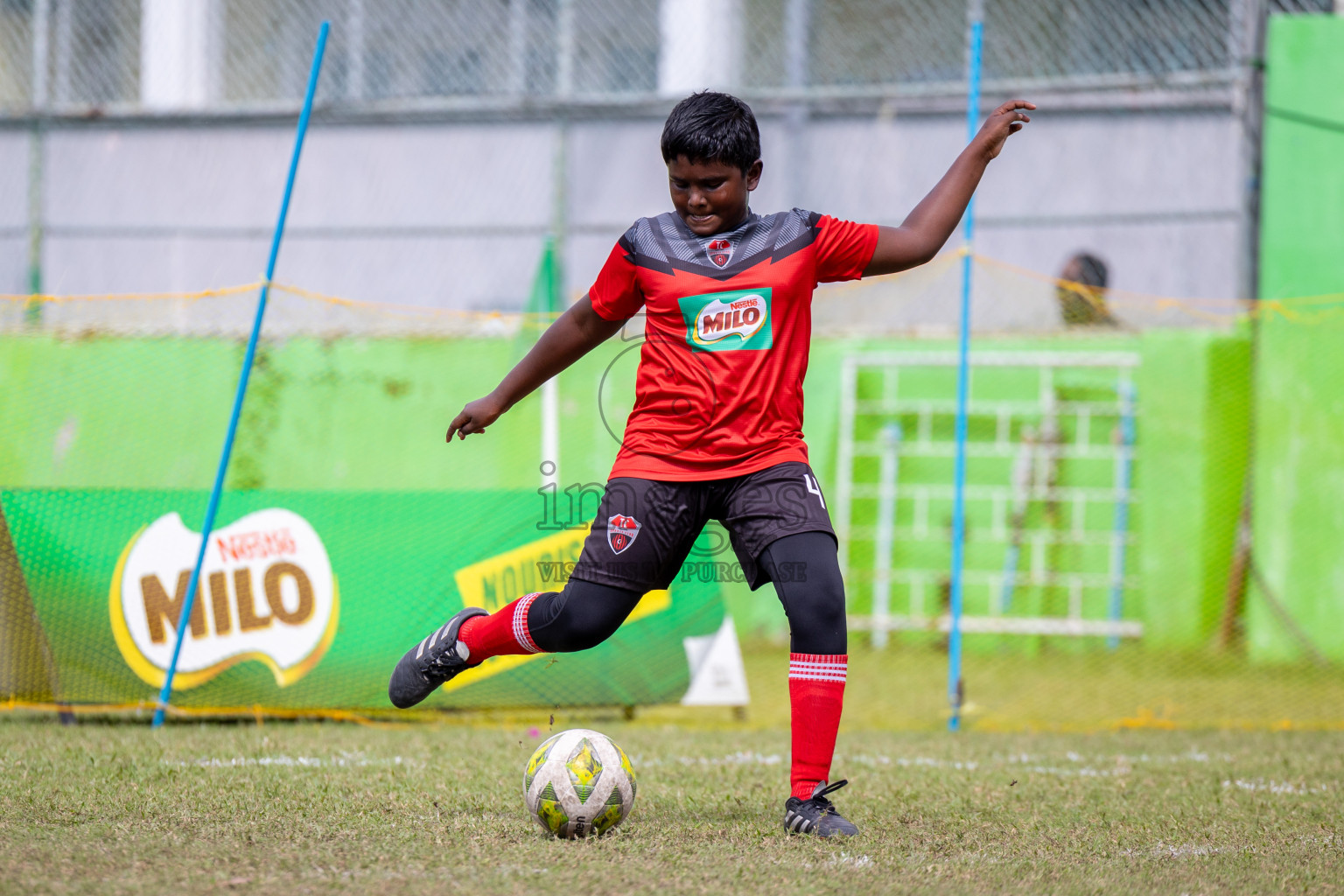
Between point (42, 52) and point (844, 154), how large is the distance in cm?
636

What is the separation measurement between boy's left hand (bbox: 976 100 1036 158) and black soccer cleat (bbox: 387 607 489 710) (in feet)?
6.56

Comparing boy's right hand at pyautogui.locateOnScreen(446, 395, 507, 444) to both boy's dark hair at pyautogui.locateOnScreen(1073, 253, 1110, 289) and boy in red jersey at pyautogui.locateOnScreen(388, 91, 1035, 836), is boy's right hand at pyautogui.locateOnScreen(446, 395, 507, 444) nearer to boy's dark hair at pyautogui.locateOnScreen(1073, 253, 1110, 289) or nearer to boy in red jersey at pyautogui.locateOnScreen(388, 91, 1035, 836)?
boy in red jersey at pyautogui.locateOnScreen(388, 91, 1035, 836)

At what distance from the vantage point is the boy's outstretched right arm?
395 cm

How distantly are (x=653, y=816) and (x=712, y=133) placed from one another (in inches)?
75.1

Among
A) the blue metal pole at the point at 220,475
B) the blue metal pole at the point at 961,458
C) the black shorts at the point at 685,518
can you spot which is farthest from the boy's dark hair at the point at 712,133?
the blue metal pole at the point at 961,458

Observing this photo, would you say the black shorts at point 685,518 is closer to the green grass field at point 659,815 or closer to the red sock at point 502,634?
the red sock at point 502,634

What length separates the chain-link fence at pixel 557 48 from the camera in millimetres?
A: 9664

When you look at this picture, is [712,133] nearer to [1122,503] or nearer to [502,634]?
[502,634]

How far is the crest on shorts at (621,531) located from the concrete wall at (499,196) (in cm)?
624

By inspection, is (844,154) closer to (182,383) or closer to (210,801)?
(182,383)

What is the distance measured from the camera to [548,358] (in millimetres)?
4027

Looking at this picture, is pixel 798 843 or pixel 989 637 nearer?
pixel 798 843

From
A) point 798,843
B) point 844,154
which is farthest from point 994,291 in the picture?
point 798,843

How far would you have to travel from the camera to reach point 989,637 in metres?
9.02
